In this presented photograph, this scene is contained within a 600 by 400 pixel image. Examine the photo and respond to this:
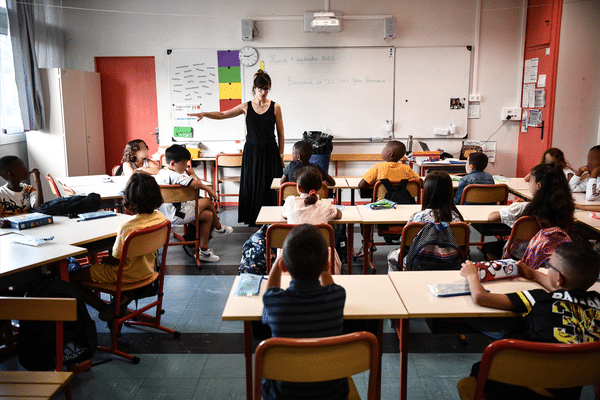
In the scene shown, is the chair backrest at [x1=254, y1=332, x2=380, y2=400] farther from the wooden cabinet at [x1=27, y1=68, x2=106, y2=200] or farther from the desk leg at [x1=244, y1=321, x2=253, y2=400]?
the wooden cabinet at [x1=27, y1=68, x2=106, y2=200]

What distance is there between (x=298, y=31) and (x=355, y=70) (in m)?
0.92

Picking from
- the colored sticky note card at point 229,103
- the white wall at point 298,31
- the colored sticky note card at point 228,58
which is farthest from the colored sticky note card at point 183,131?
the colored sticky note card at point 228,58

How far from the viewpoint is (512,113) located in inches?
260

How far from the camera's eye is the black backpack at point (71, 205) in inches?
130

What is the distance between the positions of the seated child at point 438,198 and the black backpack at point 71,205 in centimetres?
222

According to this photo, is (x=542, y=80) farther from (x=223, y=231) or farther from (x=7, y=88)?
(x=7, y=88)

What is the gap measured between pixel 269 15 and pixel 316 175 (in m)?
4.23

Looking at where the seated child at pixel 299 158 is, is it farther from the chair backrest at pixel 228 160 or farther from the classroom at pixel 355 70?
the chair backrest at pixel 228 160

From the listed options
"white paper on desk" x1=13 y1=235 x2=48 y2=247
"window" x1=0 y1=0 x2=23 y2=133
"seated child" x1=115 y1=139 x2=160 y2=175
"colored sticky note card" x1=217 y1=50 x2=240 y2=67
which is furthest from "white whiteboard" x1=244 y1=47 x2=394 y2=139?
"white paper on desk" x1=13 y1=235 x2=48 y2=247

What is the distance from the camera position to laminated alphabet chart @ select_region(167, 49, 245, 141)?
661 cm

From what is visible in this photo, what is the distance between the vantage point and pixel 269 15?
6.50 m

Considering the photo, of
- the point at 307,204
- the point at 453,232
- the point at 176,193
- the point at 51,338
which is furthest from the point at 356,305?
the point at 176,193

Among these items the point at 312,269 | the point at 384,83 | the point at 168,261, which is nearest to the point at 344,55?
the point at 384,83

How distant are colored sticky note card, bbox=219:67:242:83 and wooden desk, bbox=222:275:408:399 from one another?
5.01 metres
